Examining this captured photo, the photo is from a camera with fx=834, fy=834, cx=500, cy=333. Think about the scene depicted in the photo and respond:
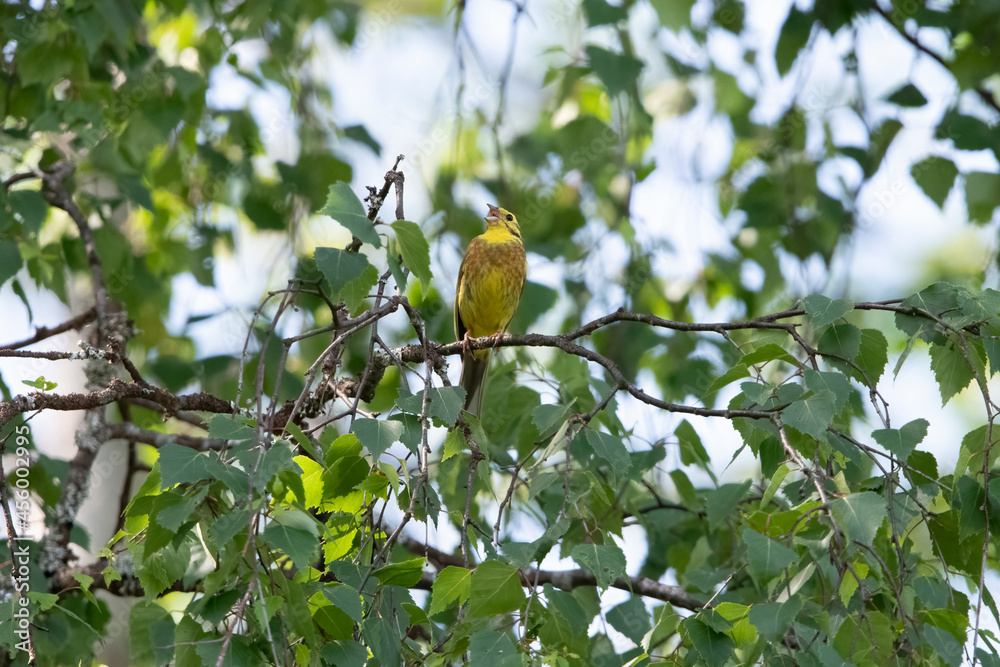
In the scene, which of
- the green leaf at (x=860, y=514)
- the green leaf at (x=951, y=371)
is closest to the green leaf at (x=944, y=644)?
the green leaf at (x=860, y=514)

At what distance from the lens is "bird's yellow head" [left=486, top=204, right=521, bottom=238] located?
5.00 meters

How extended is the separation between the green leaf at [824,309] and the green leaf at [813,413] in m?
0.20

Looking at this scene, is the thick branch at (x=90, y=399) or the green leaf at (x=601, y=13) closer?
the thick branch at (x=90, y=399)

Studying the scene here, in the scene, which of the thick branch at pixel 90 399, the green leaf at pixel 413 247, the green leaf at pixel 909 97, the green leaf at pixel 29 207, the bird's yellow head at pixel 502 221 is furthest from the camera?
the bird's yellow head at pixel 502 221

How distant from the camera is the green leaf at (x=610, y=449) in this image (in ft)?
5.77

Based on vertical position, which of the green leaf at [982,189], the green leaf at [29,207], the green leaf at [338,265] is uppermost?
the green leaf at [29,207]

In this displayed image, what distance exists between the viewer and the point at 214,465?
146 centimetres

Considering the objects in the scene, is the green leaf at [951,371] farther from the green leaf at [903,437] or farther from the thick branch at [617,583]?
the thick branch at [617,583]

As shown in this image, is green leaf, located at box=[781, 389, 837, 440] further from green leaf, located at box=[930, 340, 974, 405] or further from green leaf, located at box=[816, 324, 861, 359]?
green leaf, located at box=[930, 340, 974, 405]

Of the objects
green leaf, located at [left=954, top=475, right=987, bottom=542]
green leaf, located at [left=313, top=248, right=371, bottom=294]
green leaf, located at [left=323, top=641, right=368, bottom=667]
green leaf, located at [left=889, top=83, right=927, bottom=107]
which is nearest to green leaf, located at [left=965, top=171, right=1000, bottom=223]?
green leaf, located at [left=889, top=83, right=927, bottom=107]

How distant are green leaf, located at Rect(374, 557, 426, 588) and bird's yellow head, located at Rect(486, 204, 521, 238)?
11.4ft

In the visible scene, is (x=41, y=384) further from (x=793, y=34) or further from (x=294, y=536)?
(x=793, y=34)

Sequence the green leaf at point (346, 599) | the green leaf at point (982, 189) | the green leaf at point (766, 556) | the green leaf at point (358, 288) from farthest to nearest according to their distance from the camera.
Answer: the green leaf at point (982, 189), the green leaf at point (358, 288), the green leaf at point (346, 599), the green leaf at point (766, 556)

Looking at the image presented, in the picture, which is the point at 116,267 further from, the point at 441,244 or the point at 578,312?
the point at 578,312
